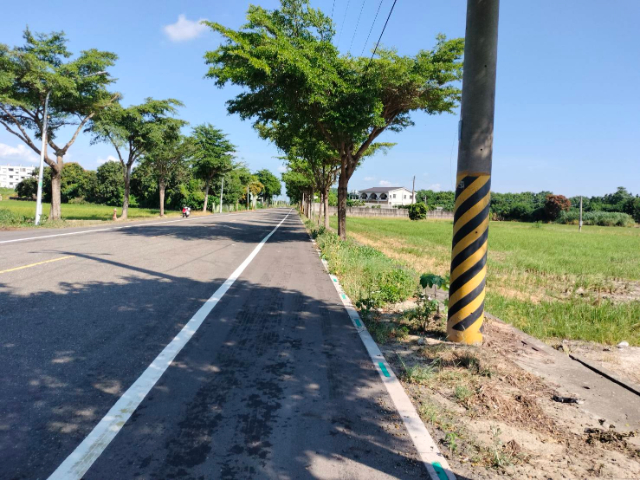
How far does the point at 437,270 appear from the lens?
1262cm

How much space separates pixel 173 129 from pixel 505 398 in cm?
3389

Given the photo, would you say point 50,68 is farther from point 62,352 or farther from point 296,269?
point 62,352

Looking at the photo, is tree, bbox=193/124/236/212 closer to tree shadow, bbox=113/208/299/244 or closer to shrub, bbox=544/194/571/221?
tree shadow, bbox=113/208/299/244

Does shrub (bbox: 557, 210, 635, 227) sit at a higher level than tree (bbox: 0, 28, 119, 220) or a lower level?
lower

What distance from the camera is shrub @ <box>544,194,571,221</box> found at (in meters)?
78.6

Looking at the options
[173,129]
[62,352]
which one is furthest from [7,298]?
[173,129]

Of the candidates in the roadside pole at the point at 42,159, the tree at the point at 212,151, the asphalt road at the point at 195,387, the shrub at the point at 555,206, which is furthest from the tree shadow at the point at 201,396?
the shrub at the point at 555,206

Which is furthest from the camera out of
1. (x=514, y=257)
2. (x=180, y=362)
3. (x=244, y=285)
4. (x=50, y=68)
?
(x=50, y=68)

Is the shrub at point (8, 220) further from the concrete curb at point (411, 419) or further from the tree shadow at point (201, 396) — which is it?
the concrete curb at point (411, 419)

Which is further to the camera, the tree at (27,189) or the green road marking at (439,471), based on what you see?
the tree at (27,189)

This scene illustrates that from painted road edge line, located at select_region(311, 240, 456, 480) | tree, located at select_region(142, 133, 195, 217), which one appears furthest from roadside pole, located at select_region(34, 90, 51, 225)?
painted road edge line, located at select_region(311, 240, 456, 480)

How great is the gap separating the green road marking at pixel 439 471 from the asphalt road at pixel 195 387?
99mm

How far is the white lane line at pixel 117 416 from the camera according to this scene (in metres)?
2.52

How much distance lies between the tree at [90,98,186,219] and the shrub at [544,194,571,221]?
71.8 meters
